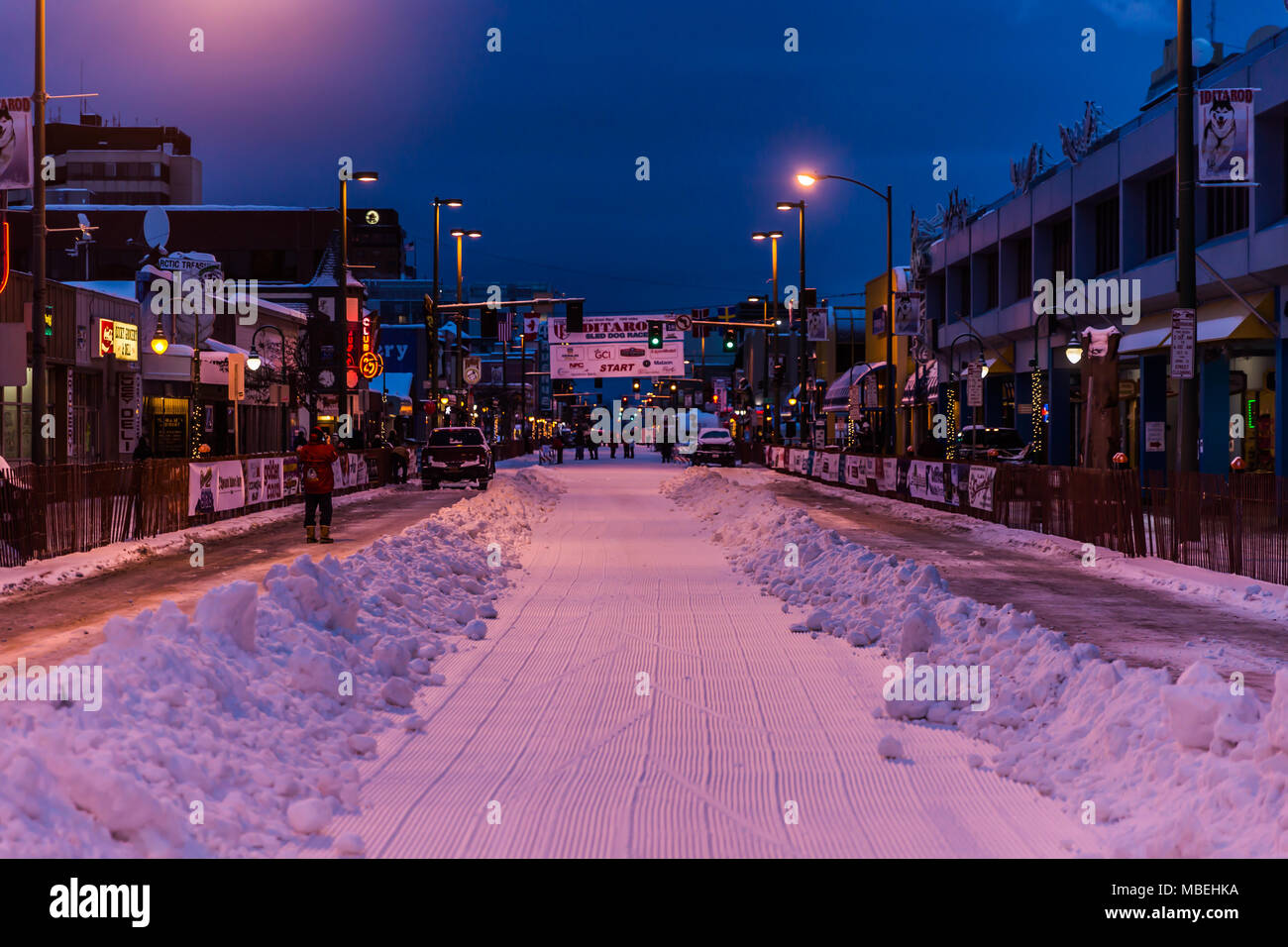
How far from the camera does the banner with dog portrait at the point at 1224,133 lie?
18656mm

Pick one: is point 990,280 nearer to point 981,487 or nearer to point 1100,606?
point 981,487

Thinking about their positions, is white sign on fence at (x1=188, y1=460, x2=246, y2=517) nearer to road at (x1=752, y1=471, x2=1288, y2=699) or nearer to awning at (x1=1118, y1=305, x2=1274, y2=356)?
road at (x1=752, y1=471, x2=1288, y2=699)

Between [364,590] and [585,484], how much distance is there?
35.4 meters

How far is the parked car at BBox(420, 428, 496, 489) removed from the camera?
43094 mm

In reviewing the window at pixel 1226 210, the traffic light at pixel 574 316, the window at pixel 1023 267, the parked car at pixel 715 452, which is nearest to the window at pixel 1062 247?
the window at pixel 1023 267

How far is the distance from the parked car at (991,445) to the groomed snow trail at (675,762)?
86.8 ft

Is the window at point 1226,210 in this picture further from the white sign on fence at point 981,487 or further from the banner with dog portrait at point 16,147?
the banner with dog portrait at point 16,147

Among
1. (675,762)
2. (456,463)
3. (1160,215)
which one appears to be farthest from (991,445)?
(675,762)

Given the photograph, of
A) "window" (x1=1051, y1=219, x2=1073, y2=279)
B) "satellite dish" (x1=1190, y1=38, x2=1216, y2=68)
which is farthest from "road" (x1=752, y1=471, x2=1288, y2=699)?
"satellite dish" (x1=1190, y1=38, x2=1216, y2=68)

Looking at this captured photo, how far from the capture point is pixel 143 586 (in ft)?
53.9

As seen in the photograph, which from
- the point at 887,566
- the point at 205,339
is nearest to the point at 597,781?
the point at 887,566

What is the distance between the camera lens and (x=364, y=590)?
12508mm

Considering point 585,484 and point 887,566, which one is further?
point 585,484
